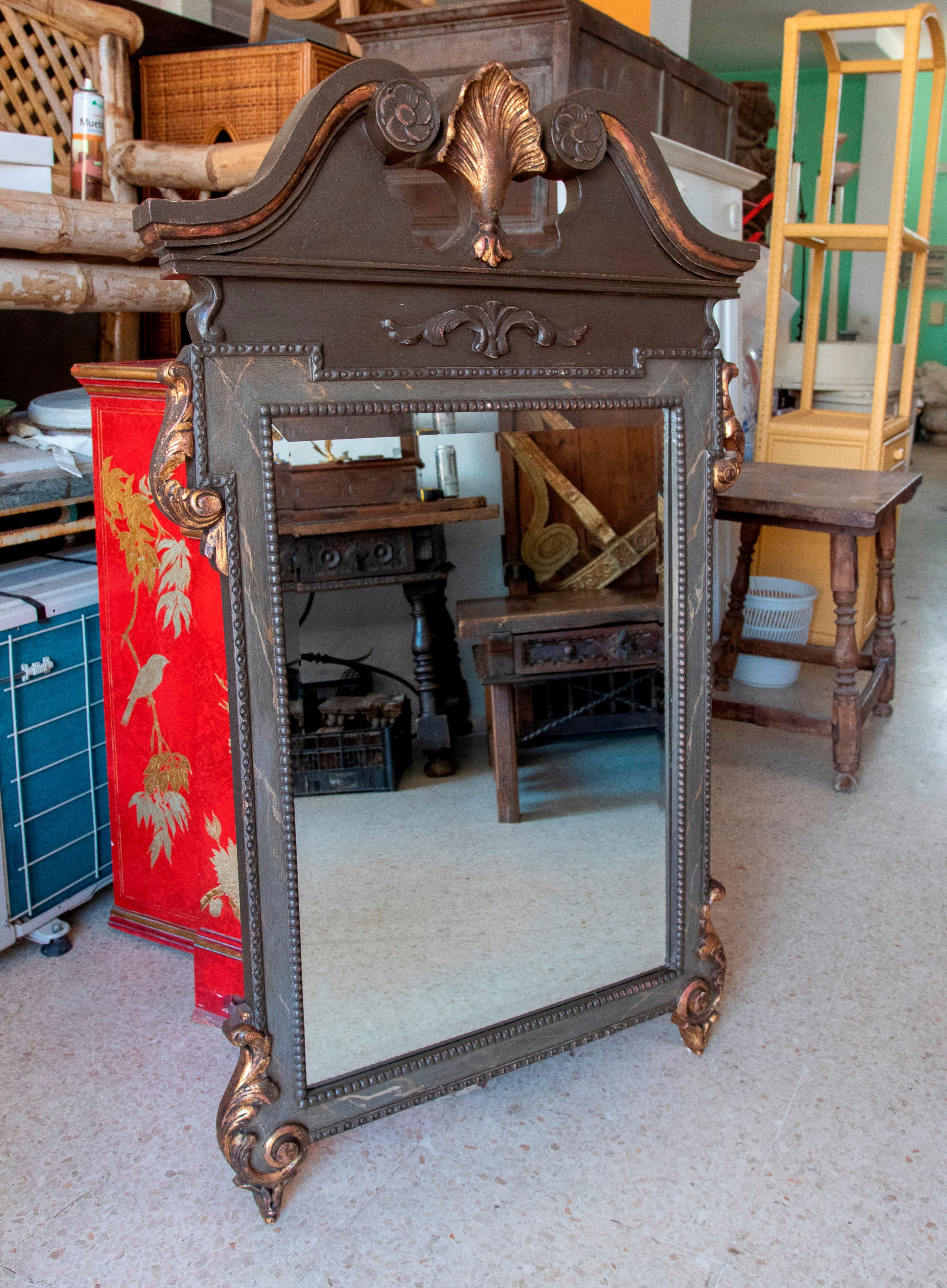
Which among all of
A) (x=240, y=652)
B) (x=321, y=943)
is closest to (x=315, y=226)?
(x=240, y=652)

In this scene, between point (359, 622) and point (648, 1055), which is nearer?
point (359, 622)

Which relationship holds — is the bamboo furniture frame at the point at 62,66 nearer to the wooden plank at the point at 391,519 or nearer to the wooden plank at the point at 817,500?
the wooden plank at the point at 391,519

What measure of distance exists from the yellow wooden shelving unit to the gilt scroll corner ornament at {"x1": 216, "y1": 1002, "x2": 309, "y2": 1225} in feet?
8.36

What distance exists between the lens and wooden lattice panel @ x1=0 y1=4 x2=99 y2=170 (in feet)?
7.37

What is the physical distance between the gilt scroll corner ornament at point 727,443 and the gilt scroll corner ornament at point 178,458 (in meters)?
0.76

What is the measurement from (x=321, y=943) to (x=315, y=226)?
0.91 meters

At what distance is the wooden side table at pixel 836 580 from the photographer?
261 centimetres

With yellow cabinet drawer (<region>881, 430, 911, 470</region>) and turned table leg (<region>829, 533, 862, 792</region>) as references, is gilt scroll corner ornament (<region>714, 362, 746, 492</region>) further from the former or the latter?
yellow cabinet drawer (<region>881, 430, 911, 470</region>)

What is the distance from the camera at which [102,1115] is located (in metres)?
1.59

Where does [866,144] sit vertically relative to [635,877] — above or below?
above

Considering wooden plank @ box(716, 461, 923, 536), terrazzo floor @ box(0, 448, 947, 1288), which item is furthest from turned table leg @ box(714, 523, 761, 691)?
terrazzo floor @ box(0, 448, 947, 1288)

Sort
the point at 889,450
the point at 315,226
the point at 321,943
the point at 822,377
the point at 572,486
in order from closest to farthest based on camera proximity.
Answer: the point at 315,226 < the point at 321,943 < the point at 572,486 < the point at 889,450 < the point at 822,377

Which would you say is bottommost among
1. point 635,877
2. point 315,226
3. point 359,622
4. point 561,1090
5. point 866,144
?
point 561,1090

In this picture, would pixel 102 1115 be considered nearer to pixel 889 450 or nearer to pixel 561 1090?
pixel 561 1090
